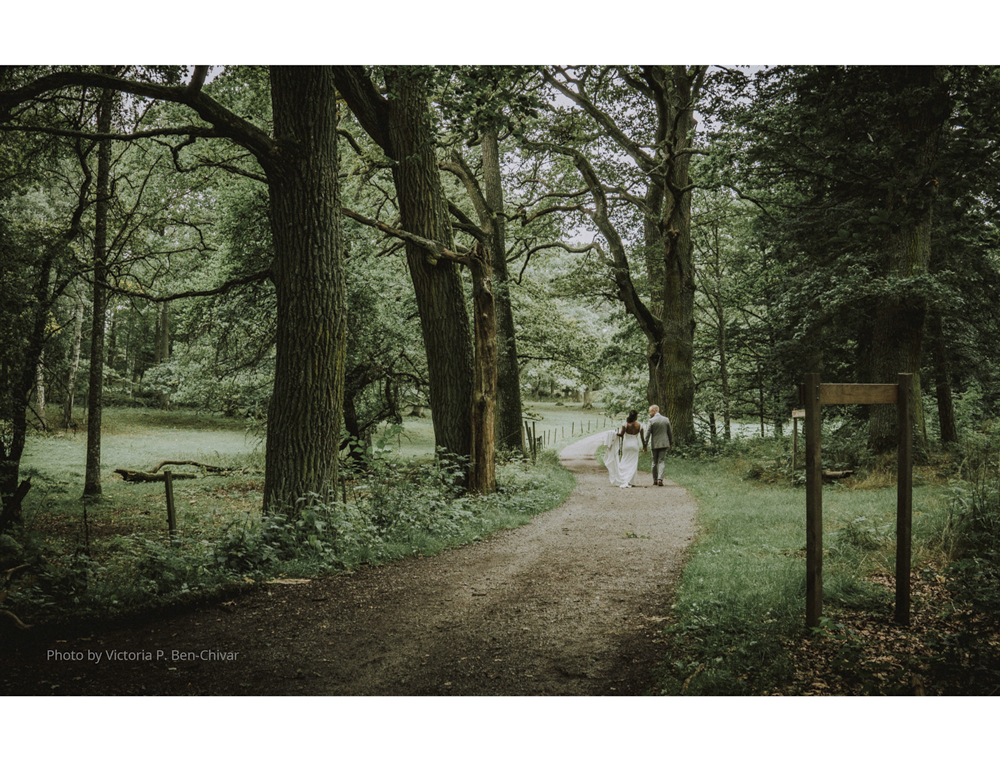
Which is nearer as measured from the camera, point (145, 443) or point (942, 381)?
point (942, 381)

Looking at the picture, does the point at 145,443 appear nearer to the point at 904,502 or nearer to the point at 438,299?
the point at 438,299

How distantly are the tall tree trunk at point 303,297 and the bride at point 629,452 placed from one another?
8187 millimetres

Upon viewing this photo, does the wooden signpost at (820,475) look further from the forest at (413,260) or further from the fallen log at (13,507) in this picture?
the fallen log at (13,507)

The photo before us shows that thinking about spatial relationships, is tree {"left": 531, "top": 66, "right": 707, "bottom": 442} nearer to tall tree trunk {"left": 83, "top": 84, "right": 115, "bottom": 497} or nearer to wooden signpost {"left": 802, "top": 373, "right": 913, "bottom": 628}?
tall tree trunk {"left": 83, "top": 84, "right": 115, "bottom": 497}

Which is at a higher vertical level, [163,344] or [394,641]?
[163,344]

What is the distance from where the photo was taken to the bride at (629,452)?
13.1 metres

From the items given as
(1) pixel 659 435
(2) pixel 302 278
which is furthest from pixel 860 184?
(1) pixel 659 435

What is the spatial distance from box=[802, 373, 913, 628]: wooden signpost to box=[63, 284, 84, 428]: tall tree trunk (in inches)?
362

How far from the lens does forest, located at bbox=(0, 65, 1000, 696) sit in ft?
17.5

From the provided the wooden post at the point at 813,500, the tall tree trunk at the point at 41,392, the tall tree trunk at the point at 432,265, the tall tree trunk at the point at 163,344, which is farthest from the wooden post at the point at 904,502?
the tall tree trunk at the point at 163,344

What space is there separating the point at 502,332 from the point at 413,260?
5.80 metres

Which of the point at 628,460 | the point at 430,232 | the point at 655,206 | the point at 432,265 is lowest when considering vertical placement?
the point at 628,460

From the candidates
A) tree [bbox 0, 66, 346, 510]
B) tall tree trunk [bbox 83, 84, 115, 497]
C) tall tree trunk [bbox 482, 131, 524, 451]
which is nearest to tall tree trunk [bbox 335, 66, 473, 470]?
tree [bbox 0, 66, 346, 510]

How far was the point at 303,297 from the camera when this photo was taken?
6.44 meters
